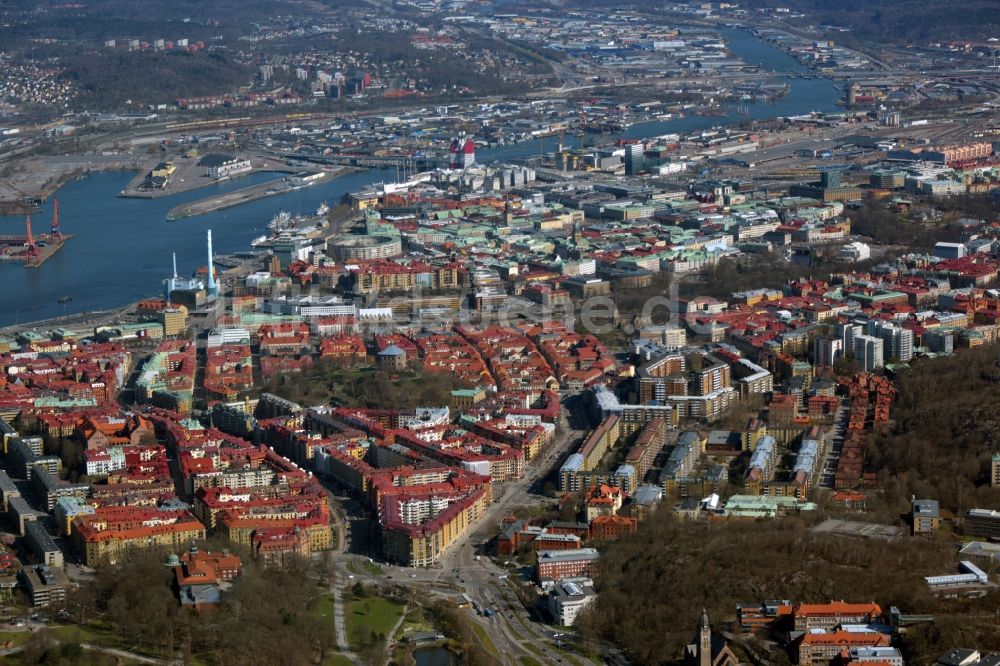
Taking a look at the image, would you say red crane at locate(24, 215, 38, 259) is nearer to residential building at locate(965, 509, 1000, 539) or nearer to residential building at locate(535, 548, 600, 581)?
residential building at locate(535, 548, 600, 581)

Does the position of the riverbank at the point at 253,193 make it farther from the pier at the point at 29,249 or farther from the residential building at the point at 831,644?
the residential building at the point at 831,644

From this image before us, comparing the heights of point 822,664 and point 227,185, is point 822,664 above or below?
above

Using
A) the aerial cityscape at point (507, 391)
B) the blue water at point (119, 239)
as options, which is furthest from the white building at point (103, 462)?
the blue water at point (119, 239)

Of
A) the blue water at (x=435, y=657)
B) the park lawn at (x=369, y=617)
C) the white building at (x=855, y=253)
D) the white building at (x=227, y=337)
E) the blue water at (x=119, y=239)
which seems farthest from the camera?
the white building at (x=855, y=253)

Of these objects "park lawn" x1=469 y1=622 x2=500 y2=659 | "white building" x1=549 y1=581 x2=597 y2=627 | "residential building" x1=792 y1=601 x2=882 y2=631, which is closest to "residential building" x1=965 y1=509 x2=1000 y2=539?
"residential building" x1=792 y1=601 x2=882 y2=631

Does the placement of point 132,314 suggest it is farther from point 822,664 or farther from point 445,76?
point 445,76

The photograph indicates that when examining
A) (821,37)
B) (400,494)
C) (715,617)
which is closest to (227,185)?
(400,494)
